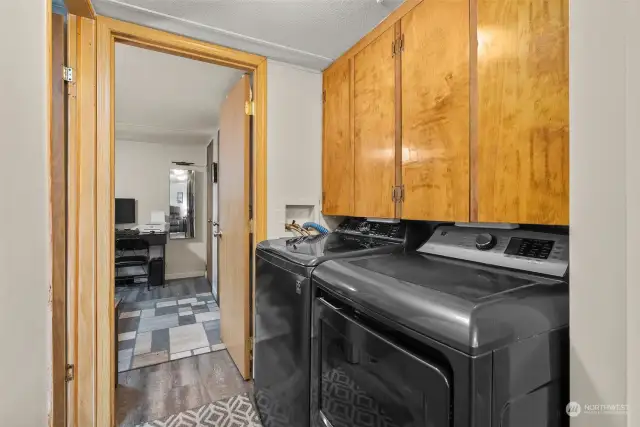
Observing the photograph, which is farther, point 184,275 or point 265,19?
point 184,275

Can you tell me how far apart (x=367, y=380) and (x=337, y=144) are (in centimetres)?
140

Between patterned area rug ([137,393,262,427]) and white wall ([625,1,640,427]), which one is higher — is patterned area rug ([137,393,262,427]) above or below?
below

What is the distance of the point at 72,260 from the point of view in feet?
4.60

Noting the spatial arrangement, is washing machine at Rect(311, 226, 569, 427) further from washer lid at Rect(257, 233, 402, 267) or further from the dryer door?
washer lid at Rect(257, 233, 402, 267)

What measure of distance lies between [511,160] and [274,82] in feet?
5.13

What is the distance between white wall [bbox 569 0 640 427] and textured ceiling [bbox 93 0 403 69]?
104 cm

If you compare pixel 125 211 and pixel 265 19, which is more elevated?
pixel 265 19

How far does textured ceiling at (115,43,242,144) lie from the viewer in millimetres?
2100

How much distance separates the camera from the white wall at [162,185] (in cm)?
434

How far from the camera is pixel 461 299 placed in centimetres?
64

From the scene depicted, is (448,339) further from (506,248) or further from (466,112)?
(466,112)

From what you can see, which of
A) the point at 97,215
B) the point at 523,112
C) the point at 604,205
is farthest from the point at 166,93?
the point at 604,205

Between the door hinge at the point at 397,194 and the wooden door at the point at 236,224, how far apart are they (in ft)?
3.40

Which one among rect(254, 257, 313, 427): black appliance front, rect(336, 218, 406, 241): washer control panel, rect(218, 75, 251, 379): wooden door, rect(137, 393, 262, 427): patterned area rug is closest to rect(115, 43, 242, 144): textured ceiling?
rect(218, 75, 251, 379): wooden door
